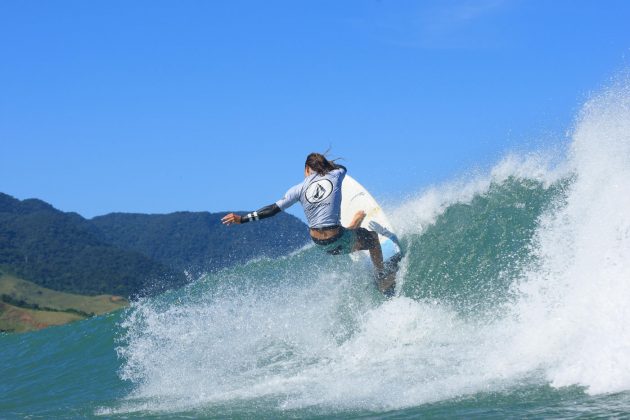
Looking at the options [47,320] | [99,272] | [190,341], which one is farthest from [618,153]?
[99,272]

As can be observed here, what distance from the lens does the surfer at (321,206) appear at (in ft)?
28.5

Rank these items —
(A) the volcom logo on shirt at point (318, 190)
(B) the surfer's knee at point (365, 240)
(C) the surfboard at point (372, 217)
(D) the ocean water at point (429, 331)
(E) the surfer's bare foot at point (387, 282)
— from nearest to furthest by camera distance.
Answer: (D) the ocean water at point (429, 331) < (A) the volcom logo on shirt at point (318, 190) < (B) the surfer's knee at point (365, 240) < (E) the surfer's bare foot at point (387, 282) < (C) the surfboard at point (372, 217)

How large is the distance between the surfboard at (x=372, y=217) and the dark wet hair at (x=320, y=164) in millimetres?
1501

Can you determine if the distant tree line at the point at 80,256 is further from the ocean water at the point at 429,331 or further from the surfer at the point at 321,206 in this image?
the surfer at the point at 321,206

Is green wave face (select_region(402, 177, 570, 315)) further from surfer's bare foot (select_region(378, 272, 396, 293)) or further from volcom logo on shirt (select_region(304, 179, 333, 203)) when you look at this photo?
volcom logo on shirt (select_region(304, 179, 333, 203))

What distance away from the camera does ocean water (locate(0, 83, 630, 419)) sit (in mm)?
5746

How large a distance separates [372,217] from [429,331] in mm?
2495

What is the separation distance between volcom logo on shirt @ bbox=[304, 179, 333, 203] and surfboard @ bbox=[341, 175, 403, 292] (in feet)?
4.88

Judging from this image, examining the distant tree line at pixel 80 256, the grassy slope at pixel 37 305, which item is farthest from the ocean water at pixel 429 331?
the distant tree line at pixel 80 256

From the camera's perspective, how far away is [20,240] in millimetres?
167500

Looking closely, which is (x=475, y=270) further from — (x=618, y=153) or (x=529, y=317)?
(x=529, y=317)

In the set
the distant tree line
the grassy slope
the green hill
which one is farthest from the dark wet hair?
the green hill

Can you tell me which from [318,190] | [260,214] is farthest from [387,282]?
[260,214]

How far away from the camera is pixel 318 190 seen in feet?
28.5
